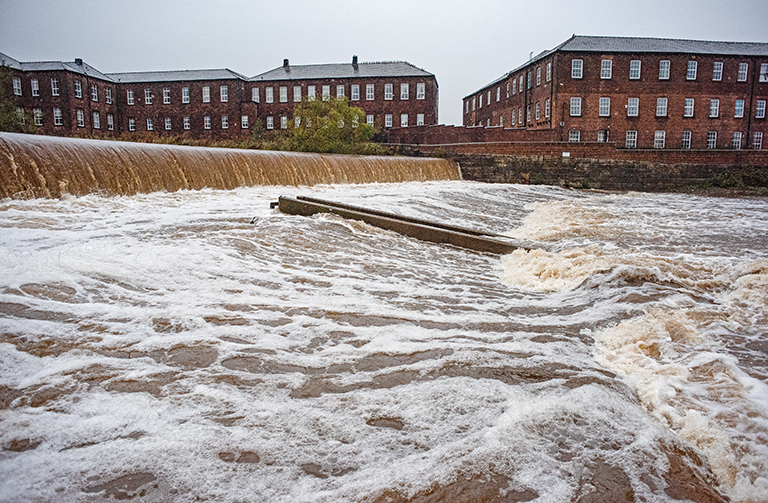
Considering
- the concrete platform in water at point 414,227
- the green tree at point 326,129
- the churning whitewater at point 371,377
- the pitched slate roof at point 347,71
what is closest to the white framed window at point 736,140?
the pitched slate roof at point 347,71

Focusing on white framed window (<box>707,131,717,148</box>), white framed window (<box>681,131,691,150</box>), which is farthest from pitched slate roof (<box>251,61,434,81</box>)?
white framed window (<box>707,131,717,148</box>)

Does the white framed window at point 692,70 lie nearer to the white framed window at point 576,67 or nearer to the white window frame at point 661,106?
the white window frame at point 661,106

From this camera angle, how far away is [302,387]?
286 cm

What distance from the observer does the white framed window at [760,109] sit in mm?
35688

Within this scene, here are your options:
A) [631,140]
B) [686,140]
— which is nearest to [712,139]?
[686,140]

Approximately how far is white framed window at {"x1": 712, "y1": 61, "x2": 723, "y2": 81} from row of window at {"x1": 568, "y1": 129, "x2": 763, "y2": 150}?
12.4ft

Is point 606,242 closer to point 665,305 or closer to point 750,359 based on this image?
point 665,305

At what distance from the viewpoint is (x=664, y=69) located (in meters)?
34.8

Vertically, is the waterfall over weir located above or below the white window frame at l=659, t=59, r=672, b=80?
below

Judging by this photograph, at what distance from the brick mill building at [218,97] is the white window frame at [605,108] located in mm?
14196

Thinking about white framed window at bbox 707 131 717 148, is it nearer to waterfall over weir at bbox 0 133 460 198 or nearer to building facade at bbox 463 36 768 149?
building facade at bbox 463 36 768 149

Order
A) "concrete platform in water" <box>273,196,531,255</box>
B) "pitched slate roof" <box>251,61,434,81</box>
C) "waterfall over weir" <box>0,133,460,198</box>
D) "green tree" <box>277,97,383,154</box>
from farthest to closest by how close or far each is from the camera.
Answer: "pitched slate roof" <box>251,61,434,81</box> → "green tree" <box>277,97,383,154</box> → "waterfall over weir" <box>0,133,460,198</box> → "concrete platform in water" <box>273,196,531,255</box>

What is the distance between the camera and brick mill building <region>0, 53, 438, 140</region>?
4184 cm

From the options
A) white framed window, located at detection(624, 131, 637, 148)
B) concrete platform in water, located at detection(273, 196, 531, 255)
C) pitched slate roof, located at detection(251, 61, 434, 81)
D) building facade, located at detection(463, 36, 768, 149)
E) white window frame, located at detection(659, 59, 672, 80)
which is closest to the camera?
concrete platform in water, located at detection(273, 196, 531, 255)
